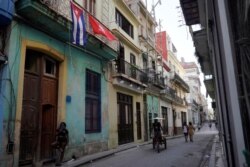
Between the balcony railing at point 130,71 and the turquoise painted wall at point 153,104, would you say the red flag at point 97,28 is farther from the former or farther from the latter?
the turquoise painted wall at point 153,104

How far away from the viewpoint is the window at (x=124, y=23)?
1776 cm

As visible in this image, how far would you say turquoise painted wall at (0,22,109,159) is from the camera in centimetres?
809

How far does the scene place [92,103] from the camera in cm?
1341

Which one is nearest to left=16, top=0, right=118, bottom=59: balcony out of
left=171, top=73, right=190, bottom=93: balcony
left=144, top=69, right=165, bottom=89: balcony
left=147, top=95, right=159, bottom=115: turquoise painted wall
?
left=144, top=69, right=165, bottom=89: balcony

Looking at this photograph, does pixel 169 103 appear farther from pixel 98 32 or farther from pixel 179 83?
pixel 98 32

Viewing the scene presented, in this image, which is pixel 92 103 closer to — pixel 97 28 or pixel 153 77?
pixel 97 28

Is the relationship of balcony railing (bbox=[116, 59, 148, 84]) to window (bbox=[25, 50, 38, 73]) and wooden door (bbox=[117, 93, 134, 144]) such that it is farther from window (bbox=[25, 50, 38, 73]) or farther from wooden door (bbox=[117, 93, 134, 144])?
window (bbox=[25, 50, 38, 73])

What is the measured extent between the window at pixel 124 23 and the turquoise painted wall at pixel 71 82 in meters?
4.98

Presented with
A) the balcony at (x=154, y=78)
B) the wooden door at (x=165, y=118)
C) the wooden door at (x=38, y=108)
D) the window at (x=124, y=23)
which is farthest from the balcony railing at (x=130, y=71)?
the wooden door at (x=165, y=118)

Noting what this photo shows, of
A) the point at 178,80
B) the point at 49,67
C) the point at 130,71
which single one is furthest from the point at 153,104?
the point at 49,67

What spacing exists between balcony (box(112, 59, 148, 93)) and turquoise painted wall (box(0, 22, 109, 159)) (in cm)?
141

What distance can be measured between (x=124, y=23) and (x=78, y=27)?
9289 mm

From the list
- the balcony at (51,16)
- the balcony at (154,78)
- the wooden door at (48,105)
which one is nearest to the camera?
the balcony at (51,16)

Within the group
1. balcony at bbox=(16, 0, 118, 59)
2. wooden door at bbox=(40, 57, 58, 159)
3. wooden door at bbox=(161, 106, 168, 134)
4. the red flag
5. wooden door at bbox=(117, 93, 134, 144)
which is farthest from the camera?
wooden door at bbox=(161, 106, 168, 134)
